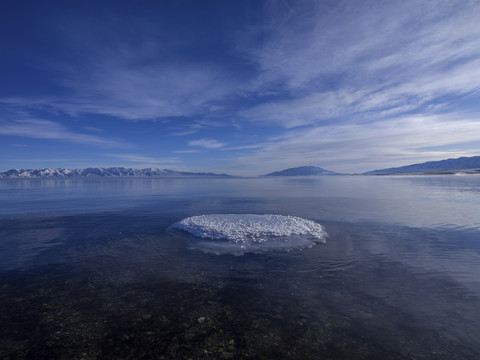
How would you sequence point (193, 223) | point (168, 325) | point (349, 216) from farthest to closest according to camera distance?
point (349, 216)
point (193, 223)
point (168, 325)

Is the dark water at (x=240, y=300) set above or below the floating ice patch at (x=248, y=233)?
below

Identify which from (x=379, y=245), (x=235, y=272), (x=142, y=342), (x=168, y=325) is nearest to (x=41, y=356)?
(x=142, y=342)

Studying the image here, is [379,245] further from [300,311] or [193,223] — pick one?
[193,223]

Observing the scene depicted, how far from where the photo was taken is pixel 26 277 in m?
8.91

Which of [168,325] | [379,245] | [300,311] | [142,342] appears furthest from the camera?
[379,245]

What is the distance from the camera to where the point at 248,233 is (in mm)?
14734

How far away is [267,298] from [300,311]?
1.13 m

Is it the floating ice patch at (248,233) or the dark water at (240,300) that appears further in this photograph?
the floating ice patch at (248,233)

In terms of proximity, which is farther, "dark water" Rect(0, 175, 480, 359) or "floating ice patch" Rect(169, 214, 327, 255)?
"floating ice patch" Rect(169, 214, 327, 255)

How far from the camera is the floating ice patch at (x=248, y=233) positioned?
12.5m

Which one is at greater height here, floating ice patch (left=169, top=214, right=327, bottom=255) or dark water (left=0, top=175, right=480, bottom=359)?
floating ice patch (left=169, top=214, right=327, bottom=255)

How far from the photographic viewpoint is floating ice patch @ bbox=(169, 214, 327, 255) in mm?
12547

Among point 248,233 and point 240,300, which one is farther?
point 248,233

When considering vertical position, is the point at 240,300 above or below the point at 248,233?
below
